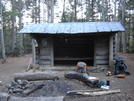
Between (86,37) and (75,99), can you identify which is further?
(86,37)

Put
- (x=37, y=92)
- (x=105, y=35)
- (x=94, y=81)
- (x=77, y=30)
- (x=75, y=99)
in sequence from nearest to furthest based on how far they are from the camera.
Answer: (x=75, y=99) → (x=37, y=92) → (x=94, y=81) → (x=77, y=30) → (x=105, y=35)

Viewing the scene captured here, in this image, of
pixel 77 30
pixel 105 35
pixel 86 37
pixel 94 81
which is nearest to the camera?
pixel 94 81

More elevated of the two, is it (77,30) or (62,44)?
(77,30)

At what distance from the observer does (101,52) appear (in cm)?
881

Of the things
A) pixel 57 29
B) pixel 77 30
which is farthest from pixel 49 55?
pixel 77 30

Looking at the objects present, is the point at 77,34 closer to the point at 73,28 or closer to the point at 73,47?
the point at 73,28

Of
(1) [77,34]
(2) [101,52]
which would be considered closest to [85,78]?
(1) [77,34]

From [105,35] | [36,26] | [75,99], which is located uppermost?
[36,26]

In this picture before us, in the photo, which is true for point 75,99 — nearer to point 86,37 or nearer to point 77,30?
point 77,30

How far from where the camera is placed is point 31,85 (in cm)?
507

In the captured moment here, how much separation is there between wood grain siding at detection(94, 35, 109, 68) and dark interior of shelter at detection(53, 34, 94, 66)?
289 centimetres

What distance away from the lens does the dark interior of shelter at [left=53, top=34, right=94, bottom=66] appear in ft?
38.8

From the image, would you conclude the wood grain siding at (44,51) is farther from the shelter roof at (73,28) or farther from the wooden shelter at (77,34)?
the shelter roof at (73,28)

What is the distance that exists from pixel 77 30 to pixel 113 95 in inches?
184
